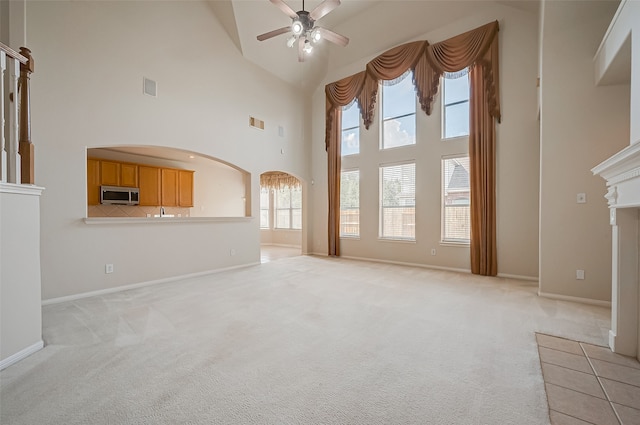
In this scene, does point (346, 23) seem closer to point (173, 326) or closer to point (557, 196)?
point (557, 196)

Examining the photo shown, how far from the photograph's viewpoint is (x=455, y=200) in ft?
17.7

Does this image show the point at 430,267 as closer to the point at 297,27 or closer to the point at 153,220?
the point at 297,27

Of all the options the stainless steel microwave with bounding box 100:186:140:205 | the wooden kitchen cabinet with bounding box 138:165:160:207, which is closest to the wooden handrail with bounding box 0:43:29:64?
the stainless steel microwave with bounding box 100:186:140:205

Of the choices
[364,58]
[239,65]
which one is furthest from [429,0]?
[239,65]

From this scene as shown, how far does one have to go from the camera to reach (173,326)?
8.73 ft

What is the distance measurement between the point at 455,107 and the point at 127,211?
821cm

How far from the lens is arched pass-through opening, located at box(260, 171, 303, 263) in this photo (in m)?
9.47

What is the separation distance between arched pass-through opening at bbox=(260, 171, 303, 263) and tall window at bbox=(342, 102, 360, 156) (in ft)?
8.75

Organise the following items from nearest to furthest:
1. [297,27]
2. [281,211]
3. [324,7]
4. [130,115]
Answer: [324,7]
[297,27]
[130,115]
[281,211]

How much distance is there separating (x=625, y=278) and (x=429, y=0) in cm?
562

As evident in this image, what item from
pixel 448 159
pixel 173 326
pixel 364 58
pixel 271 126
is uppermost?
pixel 364 58

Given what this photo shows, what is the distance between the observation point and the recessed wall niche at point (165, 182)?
20.8 feet

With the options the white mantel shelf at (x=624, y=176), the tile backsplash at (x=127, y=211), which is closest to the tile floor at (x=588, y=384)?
the white mantel shelf at (x=624, y=176)

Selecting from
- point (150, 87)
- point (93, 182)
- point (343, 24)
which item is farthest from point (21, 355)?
point (343, 24)
